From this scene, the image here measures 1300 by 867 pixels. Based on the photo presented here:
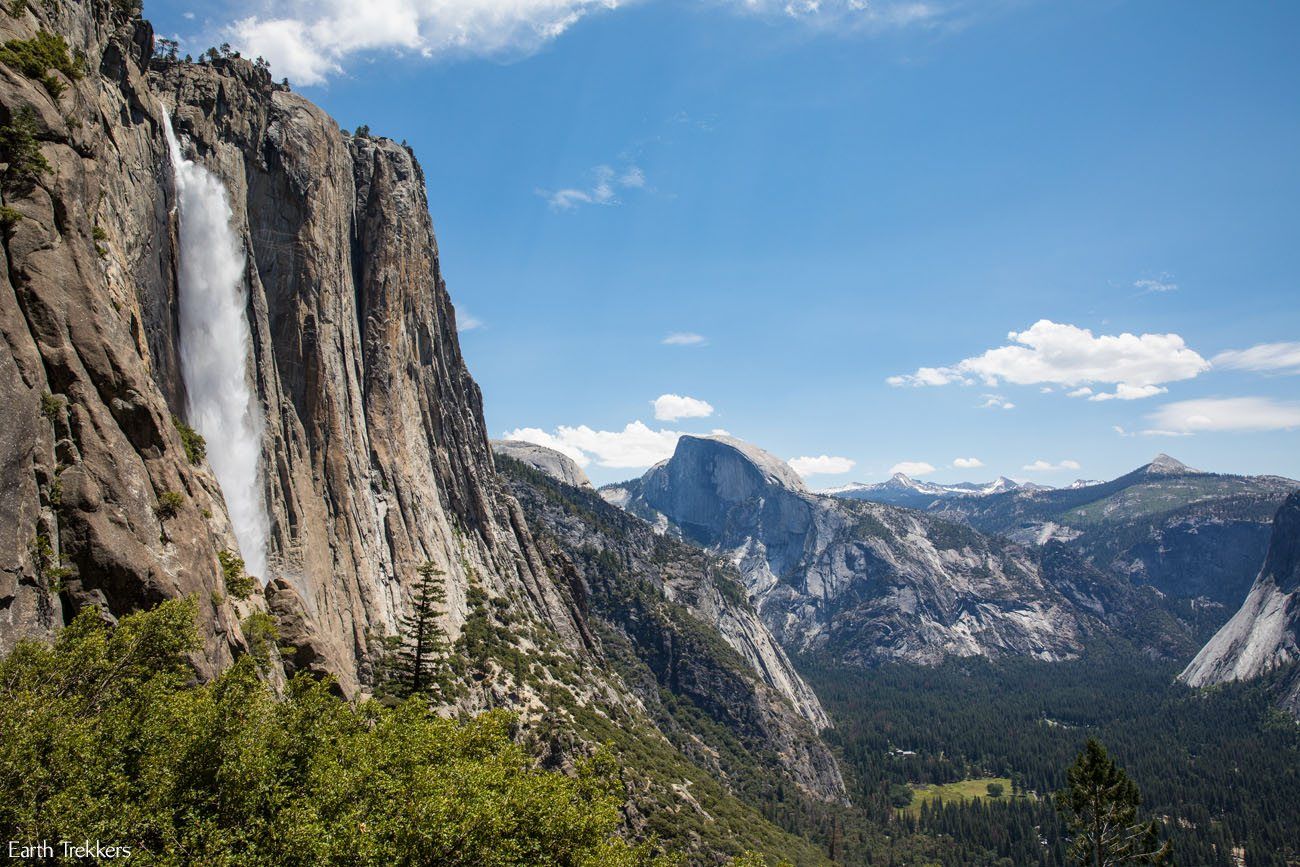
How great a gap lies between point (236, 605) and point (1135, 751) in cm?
23306

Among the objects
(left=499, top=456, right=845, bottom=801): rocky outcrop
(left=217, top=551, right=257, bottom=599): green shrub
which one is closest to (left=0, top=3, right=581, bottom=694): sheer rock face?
(left=217, top=551, right=257, bottom=599): green shrub

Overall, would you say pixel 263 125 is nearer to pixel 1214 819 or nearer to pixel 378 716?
pixel 378 716

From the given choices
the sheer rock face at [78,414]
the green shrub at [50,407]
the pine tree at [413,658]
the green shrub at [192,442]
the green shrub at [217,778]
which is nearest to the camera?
the green shrub at [217,778]

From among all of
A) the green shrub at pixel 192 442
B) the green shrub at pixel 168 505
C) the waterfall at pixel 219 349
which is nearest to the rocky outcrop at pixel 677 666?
the waterfall at pixel 219 349

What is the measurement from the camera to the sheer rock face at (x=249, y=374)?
2486 centimetres

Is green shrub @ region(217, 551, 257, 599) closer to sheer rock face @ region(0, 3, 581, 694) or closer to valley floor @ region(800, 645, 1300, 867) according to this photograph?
sheer rock face @ region(0, 3, 581, 694)

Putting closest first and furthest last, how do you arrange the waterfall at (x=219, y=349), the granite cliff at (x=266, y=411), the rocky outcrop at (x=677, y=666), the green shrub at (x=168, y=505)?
1. the granite cliff at (x=266, y=411)
2. the green shrub at (x=168, y=505)
3. the waterfall at (x=219, y=349)
4. the rocky outcrop at (x=677, y=666)

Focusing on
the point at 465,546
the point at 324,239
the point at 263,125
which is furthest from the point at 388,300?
the point at 465,546

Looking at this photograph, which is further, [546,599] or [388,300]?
[546,599]

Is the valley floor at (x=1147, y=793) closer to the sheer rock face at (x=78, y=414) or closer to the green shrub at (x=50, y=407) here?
the sheer rock face at (x=78, y=414)

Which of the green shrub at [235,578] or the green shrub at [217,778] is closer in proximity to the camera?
the green shrub at [217,778]

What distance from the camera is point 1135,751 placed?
189m

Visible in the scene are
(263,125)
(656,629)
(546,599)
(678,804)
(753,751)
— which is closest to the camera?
(263,125)

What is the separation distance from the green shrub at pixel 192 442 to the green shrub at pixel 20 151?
679 inches
